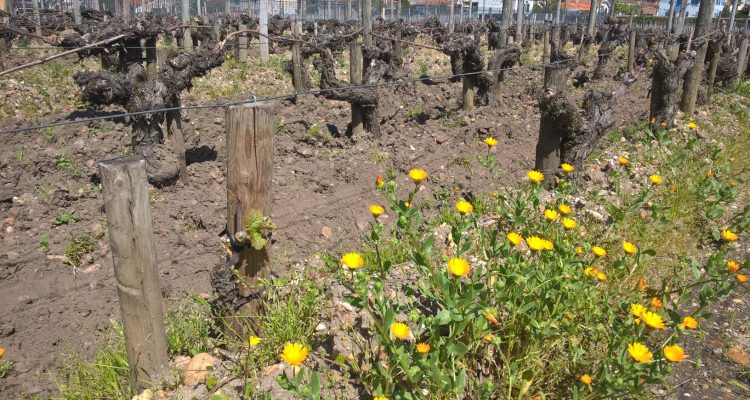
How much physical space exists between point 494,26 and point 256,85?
61.4 feet

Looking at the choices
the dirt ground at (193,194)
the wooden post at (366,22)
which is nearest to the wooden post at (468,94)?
the dirt ground at (193,194)

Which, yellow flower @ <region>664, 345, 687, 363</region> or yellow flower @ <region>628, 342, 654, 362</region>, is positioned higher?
yellow flower @ <region>664, 345, 687, 363</region>

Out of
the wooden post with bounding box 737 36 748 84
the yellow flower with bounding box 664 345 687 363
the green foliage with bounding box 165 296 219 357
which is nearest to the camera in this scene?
the yellow flower with bounding box 664 345 687 363

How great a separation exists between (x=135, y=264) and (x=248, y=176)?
2.07 ft

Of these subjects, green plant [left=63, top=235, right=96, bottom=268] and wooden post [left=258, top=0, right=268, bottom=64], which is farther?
wooden post [left=258, top=0, right=268, bottom=64]

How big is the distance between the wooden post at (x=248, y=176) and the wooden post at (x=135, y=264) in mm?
372

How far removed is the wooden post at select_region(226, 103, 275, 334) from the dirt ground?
123 cm

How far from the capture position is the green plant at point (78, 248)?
4.15 m

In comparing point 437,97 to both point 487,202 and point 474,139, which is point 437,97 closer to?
point 474,139

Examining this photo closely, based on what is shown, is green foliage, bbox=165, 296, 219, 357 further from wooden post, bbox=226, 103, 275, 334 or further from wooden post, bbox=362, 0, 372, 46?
wooden post, bbox=362, 0, 372, 46

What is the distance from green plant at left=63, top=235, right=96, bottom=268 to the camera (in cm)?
415

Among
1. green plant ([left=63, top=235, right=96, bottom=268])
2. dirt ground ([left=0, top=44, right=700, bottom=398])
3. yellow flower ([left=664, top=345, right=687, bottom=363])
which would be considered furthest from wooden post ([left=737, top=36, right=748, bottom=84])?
green plant ([left=63, top=235, right=96, bottom=268])

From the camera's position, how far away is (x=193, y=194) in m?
5.30

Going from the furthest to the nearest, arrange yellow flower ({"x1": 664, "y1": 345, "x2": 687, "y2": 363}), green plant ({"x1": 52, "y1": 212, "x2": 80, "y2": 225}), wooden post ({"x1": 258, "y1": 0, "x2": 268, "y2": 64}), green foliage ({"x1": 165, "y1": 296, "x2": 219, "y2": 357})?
wooden post ({"x1": 258, "y1": 0, "x2": 268, "y2": 64}) < green plant ({"x1": 52, "y1": 212, "x2": 80, "y2": 225}) < green foliage ({"x1": 165, "y1": 296, "x2": 219, "y2": 357}) < yellow flower ({"x1": 664, "y1": 345, "x2": 687, "y2": 363})
